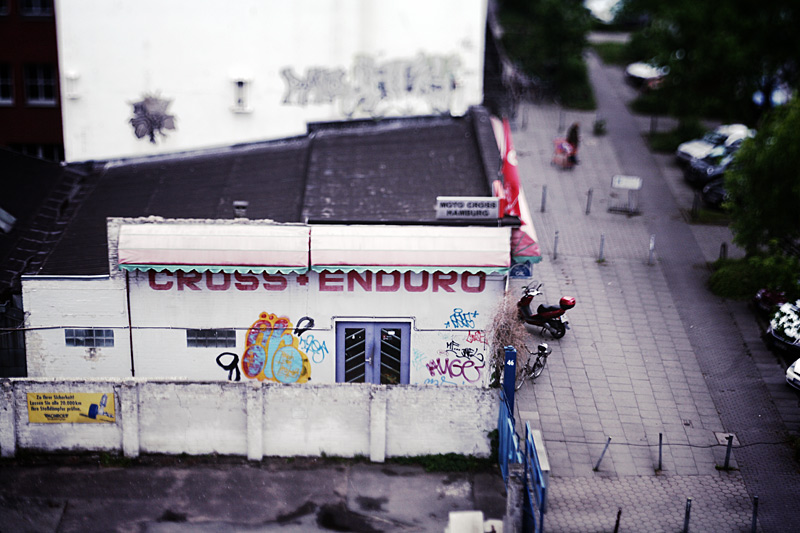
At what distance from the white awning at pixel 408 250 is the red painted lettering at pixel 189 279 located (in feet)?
8.39

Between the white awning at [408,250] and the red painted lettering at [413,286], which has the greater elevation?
the white awning at [408,250]

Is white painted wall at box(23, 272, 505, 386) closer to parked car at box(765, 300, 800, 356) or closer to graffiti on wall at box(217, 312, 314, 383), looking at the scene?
graffiti on wall at box(217, 312, 314, 383)

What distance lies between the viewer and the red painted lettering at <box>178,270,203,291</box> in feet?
66.1

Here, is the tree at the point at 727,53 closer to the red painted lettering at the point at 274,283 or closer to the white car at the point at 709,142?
the white car at the point at 709,142

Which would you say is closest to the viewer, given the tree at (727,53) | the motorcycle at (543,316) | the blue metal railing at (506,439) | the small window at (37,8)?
the blue metal railing at (506,439)

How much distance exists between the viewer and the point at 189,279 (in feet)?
66.3

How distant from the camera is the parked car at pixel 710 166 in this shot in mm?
33406

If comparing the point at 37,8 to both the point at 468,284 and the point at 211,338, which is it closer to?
the point at 211,338

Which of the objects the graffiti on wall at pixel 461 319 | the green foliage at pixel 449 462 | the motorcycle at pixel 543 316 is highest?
the graffiti on wall at pixel 461 319

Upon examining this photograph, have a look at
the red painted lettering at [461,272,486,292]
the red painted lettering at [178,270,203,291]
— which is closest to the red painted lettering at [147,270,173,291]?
the red painted lettering at [178,270,203,291]

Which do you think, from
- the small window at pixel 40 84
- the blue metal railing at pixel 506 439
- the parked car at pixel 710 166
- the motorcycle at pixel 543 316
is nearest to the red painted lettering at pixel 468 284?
the blue metal railing at pixel 506 439

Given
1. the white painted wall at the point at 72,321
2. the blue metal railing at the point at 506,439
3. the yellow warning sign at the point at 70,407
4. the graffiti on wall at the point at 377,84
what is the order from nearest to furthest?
the blue metal railing at the point at 506,439 < the yellow warning sign at the point at 70,407 < the white painted wall at the point at 72,321 < the graffiti on wall at the point at 377,84

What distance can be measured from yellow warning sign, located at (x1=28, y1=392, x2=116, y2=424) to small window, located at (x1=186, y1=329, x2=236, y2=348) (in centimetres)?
250

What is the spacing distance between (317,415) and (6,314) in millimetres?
7283
